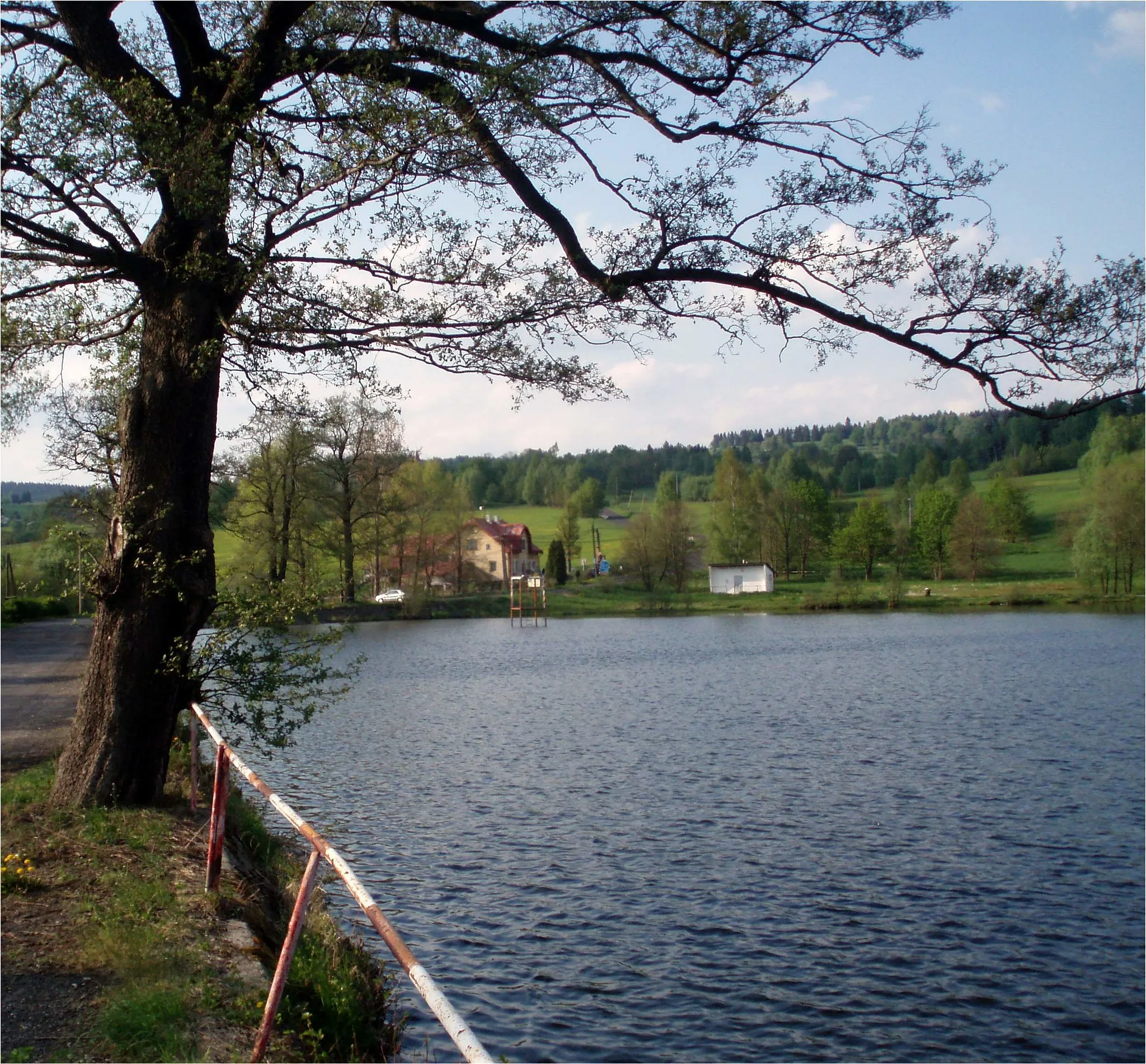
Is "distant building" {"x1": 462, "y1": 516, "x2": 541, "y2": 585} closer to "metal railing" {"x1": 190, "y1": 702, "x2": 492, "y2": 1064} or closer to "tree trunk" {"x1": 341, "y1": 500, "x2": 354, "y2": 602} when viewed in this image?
"tree trunk" {"x1": 341, "y1": 500, "x2": 354, "y2": 602}

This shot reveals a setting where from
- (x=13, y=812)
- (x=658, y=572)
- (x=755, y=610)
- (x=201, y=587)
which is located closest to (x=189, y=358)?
(x=201, y=587)

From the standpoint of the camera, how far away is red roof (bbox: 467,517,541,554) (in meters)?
82.4

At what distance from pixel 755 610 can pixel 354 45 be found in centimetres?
5960

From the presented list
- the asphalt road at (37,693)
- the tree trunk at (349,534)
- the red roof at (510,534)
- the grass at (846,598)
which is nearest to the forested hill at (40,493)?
the asphalt road at (37,693)

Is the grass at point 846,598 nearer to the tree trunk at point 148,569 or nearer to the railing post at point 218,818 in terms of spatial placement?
the tree trunk at point 148,569

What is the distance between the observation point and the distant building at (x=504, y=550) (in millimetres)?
81000

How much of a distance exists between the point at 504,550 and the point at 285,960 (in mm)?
79797

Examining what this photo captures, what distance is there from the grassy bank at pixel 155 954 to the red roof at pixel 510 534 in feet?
234

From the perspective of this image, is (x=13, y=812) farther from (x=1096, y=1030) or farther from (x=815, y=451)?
(x=815, y=451)

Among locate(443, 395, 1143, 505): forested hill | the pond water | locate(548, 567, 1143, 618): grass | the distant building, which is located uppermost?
locate(443, 395, 1143, 505): forested hill

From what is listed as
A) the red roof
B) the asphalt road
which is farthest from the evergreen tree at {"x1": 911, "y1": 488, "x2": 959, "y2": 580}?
the asphalt road

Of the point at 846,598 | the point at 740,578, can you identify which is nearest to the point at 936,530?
the point at 740,578

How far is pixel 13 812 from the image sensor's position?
7754mm

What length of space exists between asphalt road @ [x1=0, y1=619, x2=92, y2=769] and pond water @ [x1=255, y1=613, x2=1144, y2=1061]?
3.29 m
